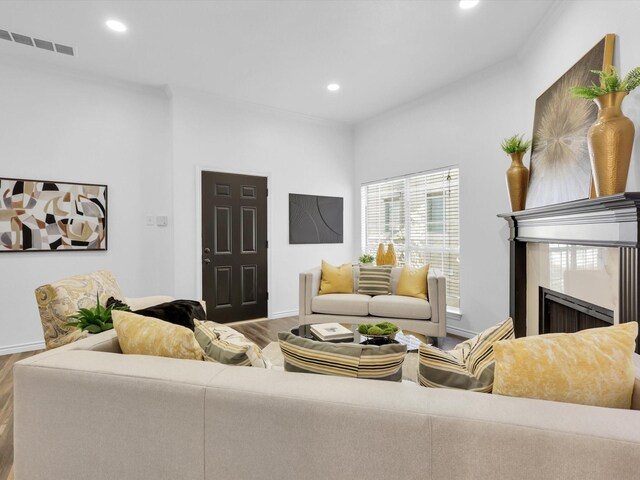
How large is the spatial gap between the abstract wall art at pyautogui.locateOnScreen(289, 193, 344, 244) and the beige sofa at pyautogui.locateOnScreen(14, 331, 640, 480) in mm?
3896

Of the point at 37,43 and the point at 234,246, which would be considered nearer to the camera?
the point at 37,43

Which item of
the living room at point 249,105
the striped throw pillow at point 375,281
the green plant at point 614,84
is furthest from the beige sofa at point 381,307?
the green plant at point 614,84

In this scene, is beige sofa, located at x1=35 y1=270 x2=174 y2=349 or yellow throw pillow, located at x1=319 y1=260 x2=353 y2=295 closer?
beige sofa, located at x1=35 y1=270 x2=174 y2=349

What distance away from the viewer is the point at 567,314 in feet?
8.39

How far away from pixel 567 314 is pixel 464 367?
72.9 inches

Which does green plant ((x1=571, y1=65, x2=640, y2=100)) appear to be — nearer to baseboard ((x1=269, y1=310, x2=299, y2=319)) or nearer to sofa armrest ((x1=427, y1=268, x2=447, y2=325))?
sofa armrest ((x1=427, y1=268, x2=447, y2=325))

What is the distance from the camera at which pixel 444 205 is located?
4359 millimetres

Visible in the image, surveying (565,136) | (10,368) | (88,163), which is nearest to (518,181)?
(565,136)

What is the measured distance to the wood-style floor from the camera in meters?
1.84

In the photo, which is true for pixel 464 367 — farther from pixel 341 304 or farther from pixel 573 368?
pixel 341 304

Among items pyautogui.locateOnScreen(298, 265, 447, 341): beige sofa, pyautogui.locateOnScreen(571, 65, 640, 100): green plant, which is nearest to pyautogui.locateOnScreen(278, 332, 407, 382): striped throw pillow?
pyautogui.locateOnScreen(571, 65, 640, 100): green plant

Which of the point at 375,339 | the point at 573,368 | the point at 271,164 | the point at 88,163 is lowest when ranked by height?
the point at 375,339

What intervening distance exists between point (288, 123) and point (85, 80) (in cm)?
249

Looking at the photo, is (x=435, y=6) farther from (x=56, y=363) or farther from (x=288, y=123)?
(x=56, y=363)
